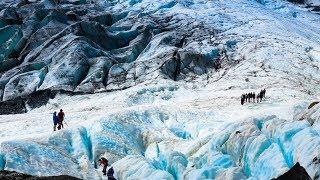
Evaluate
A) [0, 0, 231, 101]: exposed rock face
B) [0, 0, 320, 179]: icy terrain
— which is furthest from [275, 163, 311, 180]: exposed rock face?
[0, 0, 231, 101]: exposed rock face

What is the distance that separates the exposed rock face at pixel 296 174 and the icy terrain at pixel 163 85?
989 mm

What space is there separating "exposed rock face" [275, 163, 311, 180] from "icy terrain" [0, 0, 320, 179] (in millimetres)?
989

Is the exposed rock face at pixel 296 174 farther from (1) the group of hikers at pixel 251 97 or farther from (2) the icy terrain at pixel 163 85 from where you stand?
(1) the group of hikers at pixel 251 97

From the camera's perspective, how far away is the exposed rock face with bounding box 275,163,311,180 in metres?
24.4

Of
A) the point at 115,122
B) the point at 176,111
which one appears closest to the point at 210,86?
the point at 176,111

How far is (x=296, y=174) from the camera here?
24516mm

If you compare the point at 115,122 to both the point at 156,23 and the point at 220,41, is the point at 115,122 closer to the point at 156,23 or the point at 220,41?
the point at 220,41

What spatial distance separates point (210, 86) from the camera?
6881 centimetres

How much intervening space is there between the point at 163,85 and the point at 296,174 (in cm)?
4159

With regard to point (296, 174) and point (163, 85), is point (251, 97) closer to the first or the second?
point (163, 85)

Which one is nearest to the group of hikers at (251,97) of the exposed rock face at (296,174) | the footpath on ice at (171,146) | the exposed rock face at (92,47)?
the footpath on ice at (171,146)

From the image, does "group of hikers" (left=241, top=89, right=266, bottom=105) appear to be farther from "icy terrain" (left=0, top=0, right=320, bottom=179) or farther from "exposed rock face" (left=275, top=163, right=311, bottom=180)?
"exposed rock face" (left=275, top=163, right=311, bottom=180)

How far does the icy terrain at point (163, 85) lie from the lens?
30.0 meters

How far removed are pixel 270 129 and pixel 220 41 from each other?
179ft
